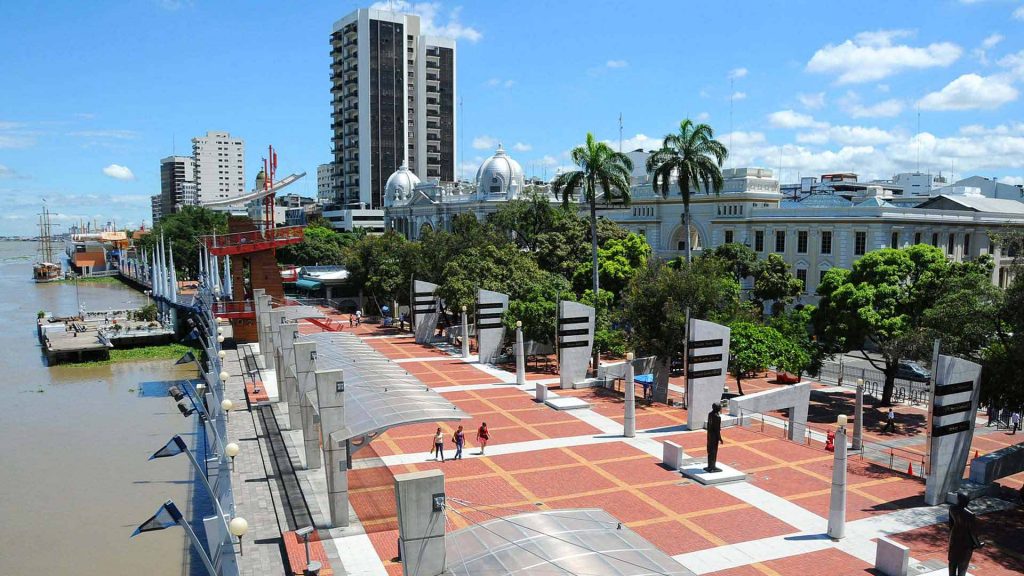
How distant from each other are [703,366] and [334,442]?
15.5 metres

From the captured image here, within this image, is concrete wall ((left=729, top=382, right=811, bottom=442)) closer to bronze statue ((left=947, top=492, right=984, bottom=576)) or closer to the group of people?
the group of people

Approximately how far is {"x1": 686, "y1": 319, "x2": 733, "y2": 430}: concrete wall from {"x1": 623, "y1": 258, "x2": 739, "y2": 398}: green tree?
433 cm

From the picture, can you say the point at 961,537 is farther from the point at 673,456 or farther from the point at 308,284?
the point at 308,284

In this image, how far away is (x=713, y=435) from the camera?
23031 millimetres

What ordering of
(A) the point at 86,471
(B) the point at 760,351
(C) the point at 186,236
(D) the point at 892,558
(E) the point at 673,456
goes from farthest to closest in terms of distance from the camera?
1. (C) the point at 186,236
2. (B) the point at 760,351
3. (A) the point at 86,471
4. (E) the point at 673,456
5. (D) the point at 892,558

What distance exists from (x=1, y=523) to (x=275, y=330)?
13022 millimetres

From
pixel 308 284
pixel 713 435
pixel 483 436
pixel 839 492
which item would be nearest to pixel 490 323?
pixel 483 436

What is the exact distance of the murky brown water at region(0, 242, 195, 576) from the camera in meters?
21.1

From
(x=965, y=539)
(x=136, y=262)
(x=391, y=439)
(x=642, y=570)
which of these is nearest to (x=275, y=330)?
(x=391, y=439)

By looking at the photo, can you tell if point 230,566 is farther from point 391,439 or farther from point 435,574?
point 391,439

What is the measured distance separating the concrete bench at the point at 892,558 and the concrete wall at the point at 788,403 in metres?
11.7

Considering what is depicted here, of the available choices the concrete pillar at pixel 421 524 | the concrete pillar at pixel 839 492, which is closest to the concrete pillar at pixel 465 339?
the concrete pillar at pixel 839 492

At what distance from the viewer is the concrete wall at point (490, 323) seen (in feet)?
143

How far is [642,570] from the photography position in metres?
12.0
